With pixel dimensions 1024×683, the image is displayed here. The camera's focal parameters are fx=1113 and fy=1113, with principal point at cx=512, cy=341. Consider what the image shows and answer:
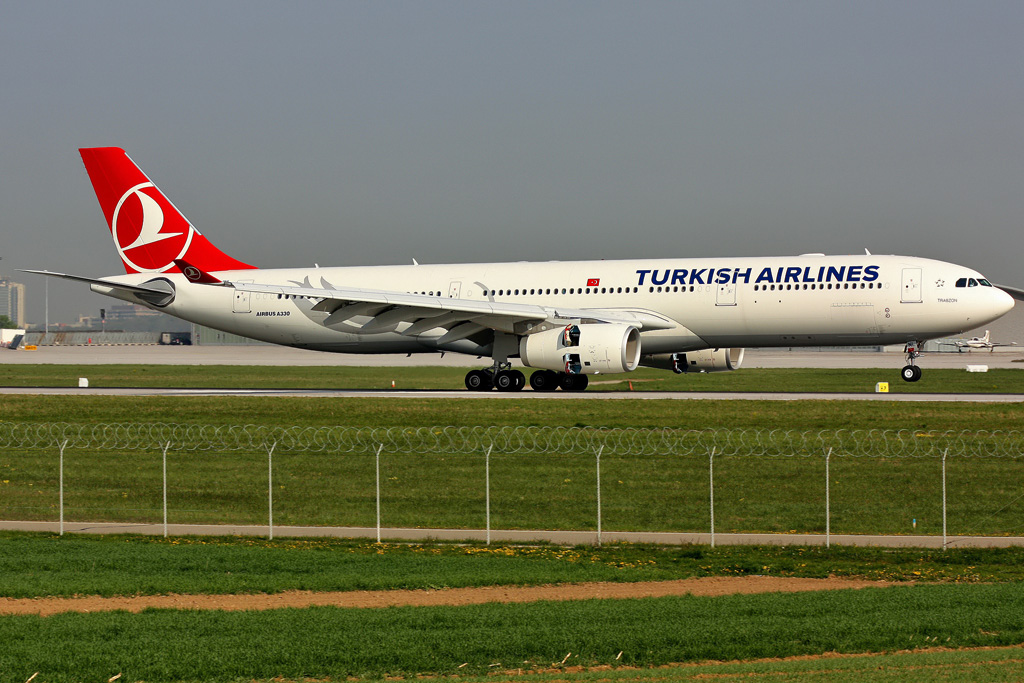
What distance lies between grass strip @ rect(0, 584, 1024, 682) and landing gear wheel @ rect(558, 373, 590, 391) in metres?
26.9

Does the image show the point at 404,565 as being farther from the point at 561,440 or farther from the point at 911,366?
the point at 911,366

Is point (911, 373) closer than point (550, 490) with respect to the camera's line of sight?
No

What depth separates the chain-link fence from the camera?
20.6 metres

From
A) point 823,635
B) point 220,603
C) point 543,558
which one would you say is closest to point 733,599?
point 823,635

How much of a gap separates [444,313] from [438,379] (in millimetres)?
17339

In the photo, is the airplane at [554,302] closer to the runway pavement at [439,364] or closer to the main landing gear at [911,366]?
the main landing gear at [911,366]

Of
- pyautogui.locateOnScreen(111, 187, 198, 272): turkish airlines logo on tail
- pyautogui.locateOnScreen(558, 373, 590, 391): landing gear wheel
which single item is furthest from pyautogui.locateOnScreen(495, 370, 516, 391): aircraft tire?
pyautogui.locateOnScreen(111, 187, 198, 272): turkish airlines logo on tail

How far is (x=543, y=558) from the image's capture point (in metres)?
17.2

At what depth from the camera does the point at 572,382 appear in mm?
41125

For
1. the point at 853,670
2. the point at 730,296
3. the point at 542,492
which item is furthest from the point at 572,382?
the point at 853,670

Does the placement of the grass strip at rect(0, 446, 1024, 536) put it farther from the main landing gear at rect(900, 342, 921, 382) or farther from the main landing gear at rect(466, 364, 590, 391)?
the main landing gear at rect(900, 342, 921, 382)

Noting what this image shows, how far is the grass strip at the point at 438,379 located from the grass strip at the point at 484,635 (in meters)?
31.6

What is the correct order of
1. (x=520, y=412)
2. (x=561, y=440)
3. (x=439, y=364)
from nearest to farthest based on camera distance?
1. (x=561, y=440)
2. (x=520, y=412)
3. (x=439, y=364)

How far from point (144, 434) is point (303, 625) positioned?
61.6ft
